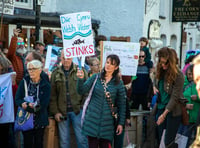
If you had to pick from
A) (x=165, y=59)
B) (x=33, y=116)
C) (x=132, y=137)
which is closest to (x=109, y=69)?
(x=165, y=59)

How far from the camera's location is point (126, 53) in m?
8.36

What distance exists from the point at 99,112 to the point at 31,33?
799 centimetres

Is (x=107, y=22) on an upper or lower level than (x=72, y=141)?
upper

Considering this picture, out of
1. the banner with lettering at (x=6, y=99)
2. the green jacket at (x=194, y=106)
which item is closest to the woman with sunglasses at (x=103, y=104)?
the banner with lettering at (x=6, y=99)

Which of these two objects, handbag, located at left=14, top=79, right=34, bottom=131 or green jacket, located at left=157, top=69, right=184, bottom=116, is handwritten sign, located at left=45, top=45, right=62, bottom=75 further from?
green jacket, located at left=157, top=69, right=184, bottom=116

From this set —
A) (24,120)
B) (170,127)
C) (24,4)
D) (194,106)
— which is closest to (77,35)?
(24,120)

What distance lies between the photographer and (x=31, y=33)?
13555 millimetres

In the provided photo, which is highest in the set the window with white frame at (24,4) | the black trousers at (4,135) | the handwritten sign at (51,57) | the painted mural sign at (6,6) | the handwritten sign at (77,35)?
the window with white frame at (24,4)

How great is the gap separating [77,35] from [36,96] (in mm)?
1183

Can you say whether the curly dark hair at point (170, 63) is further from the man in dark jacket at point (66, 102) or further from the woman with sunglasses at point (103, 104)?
the man in dark jacket at point (66, 102)

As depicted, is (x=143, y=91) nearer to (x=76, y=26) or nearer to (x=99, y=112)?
(x=76, y=26)

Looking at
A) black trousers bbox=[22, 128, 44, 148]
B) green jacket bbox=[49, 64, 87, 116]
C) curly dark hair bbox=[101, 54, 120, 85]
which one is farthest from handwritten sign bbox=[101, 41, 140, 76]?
black trousers bbox=[22, 128, 44, 148]

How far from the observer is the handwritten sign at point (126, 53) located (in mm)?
8188

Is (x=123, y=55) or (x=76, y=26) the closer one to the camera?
(x=76, y=26)
